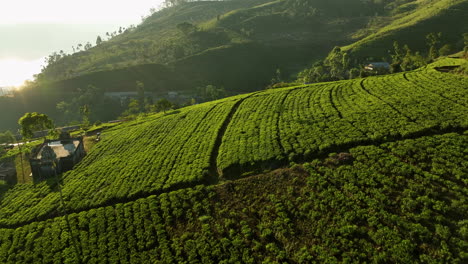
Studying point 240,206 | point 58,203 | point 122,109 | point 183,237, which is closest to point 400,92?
point 240,206

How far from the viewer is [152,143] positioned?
184 ft

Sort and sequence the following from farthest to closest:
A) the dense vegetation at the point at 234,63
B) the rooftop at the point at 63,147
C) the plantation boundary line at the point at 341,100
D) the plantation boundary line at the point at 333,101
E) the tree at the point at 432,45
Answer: the dense vegetation at the point at 234,63, the tree at the point at 432,45, the rooftop at the point at 63,147, the plantation boundary line at the point at 333,101, the plantation boundary line at the point at 341,100

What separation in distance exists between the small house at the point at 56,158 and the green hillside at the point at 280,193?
9.77 ft

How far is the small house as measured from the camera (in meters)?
51.8

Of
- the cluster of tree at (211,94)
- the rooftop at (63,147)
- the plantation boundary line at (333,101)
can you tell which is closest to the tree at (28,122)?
the rooftop at (63,147)

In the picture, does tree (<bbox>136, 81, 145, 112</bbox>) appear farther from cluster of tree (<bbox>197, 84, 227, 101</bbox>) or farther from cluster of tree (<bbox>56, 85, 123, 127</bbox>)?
cluster of tree (<bbox>197, 84, 227, 101</bbox>)

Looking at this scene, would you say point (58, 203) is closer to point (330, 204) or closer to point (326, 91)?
point (330, 204)

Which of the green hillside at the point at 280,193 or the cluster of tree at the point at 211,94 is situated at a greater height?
the green hillside at the point at 280,193

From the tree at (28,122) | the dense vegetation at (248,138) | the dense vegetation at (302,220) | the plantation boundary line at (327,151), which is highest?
the tree at (28,122)

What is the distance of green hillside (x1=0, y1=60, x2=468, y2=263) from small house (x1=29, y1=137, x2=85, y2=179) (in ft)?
9.77

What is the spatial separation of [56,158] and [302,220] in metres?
47.2

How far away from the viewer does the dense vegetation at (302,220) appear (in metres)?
24.2

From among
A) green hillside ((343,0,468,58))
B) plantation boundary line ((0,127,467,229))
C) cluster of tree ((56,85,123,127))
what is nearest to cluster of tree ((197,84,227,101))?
cluster of tree ((56,85,123,127))

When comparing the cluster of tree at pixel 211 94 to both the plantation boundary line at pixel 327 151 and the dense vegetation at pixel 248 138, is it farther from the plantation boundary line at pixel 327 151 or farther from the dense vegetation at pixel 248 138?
the plantation boundary line at pixel 327 151
